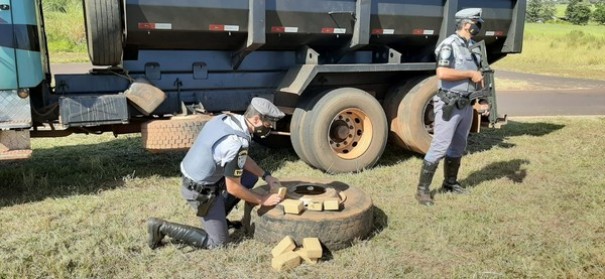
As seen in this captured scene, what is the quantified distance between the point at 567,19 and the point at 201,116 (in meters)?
68.2

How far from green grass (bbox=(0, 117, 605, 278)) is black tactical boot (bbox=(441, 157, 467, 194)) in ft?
0.52

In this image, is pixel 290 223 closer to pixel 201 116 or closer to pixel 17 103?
pixel 201 116

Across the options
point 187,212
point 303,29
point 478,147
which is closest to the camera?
point 187,212

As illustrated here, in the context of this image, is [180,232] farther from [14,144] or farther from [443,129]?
[443,129]

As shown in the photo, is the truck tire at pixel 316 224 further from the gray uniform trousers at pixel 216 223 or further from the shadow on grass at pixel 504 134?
the shadow on grass at pixel 504 134

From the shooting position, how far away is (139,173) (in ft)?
20.0

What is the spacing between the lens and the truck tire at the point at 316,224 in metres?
3.83

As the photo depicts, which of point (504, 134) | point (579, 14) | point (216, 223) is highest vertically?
point (579, 14)

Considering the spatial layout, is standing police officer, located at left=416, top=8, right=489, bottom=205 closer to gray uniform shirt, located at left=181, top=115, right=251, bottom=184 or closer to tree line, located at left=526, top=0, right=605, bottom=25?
gray uniform shirt, located at left=181, top=115, right=251, bottom=184

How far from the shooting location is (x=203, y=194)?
12.4ft

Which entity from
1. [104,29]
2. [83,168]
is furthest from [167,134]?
[83,168]

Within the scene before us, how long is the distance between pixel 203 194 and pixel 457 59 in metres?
2.70

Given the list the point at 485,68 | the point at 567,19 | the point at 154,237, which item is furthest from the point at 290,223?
the point at 567,19

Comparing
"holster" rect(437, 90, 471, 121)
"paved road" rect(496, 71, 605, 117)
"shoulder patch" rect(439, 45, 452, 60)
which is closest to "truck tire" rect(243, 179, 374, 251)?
"holster" rect(437, 90, 471, 121)
